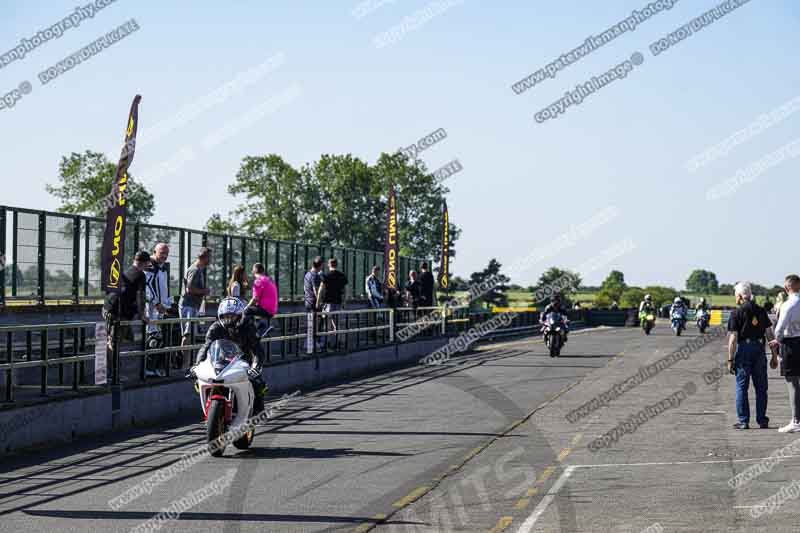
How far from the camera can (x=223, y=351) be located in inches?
500

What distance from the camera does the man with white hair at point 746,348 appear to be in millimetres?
15281

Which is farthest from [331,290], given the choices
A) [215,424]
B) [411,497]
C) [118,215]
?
[411,497]

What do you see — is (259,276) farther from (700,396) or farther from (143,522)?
(143,522)

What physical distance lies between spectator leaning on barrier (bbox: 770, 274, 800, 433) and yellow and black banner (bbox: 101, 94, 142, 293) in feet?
30.9

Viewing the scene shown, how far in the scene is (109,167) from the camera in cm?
9794

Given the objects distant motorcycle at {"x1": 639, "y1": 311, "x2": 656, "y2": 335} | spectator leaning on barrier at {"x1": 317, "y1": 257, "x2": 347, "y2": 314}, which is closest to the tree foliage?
distant motorcycle at {"x1": 639, "y1": 311, "x2": 656, "y2": 335}

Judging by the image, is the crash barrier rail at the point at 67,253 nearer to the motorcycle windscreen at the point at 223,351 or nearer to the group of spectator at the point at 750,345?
the motorcycle windscreen at the point at 223,351

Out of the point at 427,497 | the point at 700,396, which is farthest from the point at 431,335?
the point at 427,497

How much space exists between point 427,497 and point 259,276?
31.8 feet

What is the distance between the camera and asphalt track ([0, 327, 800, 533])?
897cm

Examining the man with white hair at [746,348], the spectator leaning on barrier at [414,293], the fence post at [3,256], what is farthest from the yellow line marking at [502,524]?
the spectator leaning on barrier at [414,293]

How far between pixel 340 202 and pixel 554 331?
7801 cm

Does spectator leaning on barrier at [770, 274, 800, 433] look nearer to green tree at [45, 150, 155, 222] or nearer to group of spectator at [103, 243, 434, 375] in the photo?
group of spectator at [103, 243, 434, 375]

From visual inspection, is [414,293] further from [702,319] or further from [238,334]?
[702,319]
